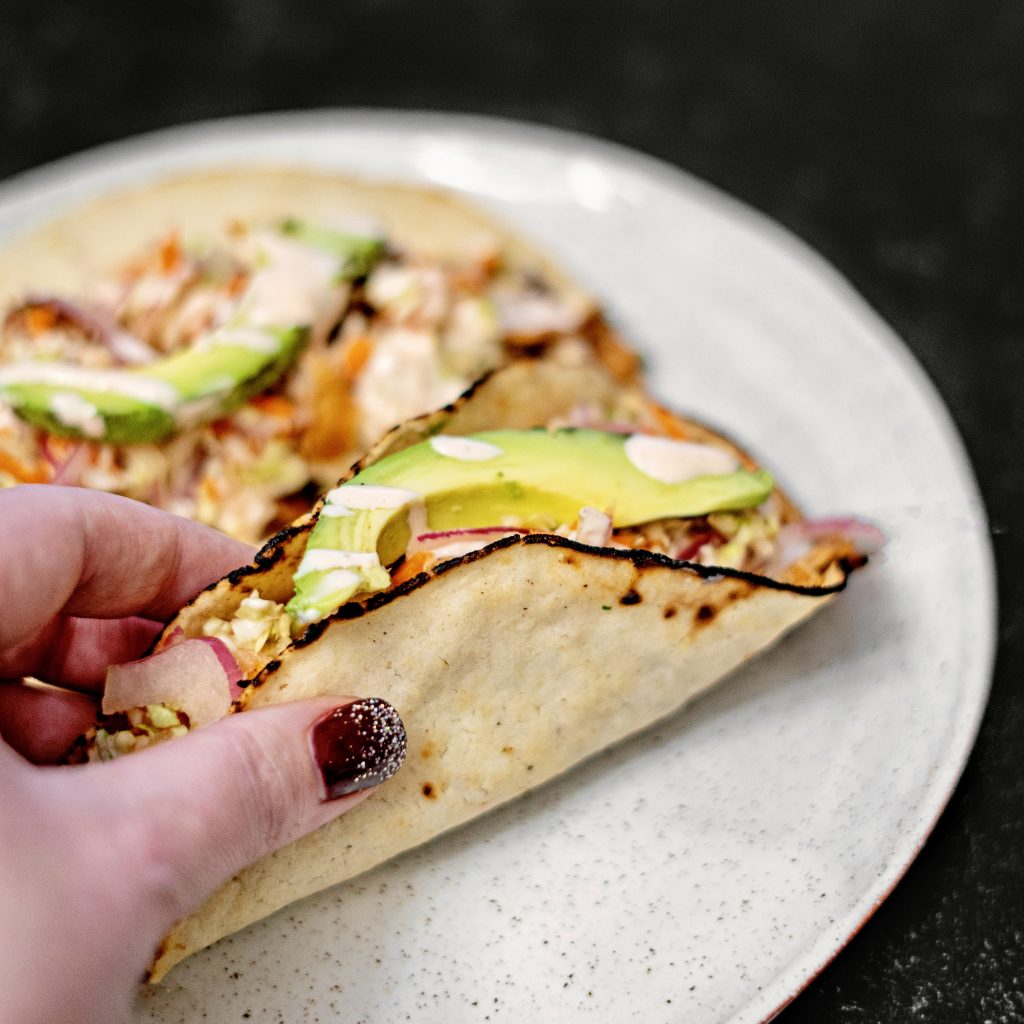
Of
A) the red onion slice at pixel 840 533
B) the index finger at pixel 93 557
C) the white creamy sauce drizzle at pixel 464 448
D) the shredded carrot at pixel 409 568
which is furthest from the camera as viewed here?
the red onion slice at pixel 840 533

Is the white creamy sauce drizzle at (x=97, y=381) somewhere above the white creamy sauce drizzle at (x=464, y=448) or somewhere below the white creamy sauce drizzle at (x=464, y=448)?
below

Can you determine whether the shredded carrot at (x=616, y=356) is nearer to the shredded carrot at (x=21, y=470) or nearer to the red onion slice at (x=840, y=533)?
the red onion slice at (x=840, y=533)

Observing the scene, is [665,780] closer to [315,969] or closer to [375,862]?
[375,862]

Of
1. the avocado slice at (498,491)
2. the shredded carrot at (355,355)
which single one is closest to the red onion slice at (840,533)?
the avocado slice at (498,491)

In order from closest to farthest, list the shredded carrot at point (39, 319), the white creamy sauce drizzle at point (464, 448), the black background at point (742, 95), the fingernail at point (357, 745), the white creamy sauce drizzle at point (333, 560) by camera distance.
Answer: the fingernail at point (357, 745)
the white creamy sauce drizzle at point (333, 560)
the white creamy sauce drizzle at point (464, 448)
the shredded carrot at point (39, 319)
the black background at point (742, 95)

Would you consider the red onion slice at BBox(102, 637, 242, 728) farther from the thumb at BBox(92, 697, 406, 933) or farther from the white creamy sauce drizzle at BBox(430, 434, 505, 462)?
the white creamy sauce drizzle at BBox(430, 434, 505, 462)

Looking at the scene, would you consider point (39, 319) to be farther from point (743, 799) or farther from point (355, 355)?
point (743, 799)

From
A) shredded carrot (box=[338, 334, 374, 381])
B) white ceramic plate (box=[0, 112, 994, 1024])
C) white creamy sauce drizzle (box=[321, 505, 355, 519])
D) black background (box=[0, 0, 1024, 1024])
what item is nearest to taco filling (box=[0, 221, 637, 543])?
shredded carrot (box=[338, 334, 374, 381])
